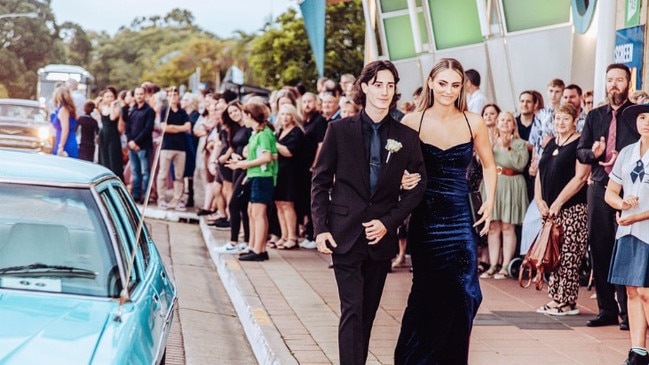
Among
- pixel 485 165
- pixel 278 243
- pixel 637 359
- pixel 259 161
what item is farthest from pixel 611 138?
pixel 278 243

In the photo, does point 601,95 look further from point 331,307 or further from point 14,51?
point 14,51

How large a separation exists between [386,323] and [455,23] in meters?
13.2

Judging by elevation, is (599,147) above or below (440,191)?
below

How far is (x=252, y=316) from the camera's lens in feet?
30.7

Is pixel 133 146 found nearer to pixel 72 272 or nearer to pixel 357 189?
pixel 357 189

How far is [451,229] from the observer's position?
6844mm

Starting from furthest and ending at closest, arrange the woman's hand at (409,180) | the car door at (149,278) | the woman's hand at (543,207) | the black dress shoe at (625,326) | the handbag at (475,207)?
the woman's hand at (543,207) < the black dress shoe at (625,326) < the handbag at (475,207) < the woman's hand at (409,180) < the car door at (149,278)

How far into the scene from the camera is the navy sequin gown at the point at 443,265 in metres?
6.81

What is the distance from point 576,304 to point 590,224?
3.71 feet

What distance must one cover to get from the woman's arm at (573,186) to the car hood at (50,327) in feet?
19.5

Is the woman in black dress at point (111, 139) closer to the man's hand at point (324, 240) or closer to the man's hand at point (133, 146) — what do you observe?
the man's hand at point (133, 146)

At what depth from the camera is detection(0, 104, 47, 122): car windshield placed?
28688mm

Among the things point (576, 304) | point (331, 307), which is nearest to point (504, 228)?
point (576, 304)

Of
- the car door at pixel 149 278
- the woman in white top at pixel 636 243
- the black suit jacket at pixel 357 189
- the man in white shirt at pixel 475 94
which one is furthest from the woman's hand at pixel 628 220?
the man in white shirt at pixel 475 94
